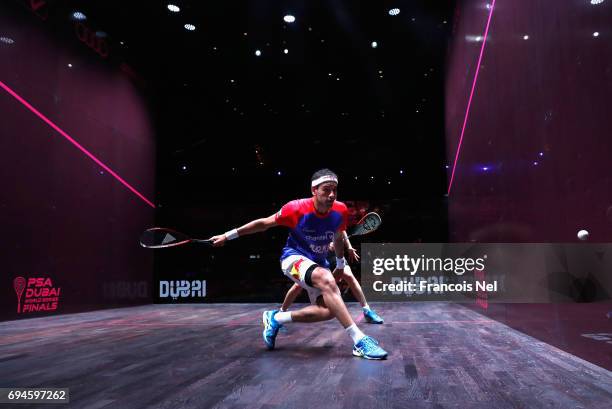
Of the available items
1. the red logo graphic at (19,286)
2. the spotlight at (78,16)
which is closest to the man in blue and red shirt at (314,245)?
the red logo graphic at (19,286)

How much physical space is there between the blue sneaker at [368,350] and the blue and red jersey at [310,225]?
21.1 inches

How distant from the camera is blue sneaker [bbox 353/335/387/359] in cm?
225

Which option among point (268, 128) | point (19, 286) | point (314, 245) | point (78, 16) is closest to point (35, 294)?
point (19, 286)

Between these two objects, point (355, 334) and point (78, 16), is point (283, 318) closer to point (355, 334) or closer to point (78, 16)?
point (355, 334)

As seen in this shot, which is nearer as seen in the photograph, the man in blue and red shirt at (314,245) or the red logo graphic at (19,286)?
the man in blue and red shirt at (314,245)

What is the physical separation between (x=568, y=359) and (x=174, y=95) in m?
6.49

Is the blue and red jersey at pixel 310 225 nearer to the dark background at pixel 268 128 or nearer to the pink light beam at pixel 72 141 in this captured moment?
the dark background at pixel 268 128

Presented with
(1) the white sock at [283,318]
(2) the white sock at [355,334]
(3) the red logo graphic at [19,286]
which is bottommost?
(2) the white sock at [355,334]

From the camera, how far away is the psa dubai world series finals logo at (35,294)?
4.38m

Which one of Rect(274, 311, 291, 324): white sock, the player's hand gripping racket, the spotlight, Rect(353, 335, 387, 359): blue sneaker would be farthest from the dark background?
the player's hand gripping racket

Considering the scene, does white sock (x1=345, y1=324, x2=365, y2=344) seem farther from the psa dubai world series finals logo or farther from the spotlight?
the spotlight

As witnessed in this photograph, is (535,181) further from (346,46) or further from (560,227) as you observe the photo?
(346,46)

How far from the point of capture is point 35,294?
15.1ft

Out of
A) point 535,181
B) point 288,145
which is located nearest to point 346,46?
point 288,145
